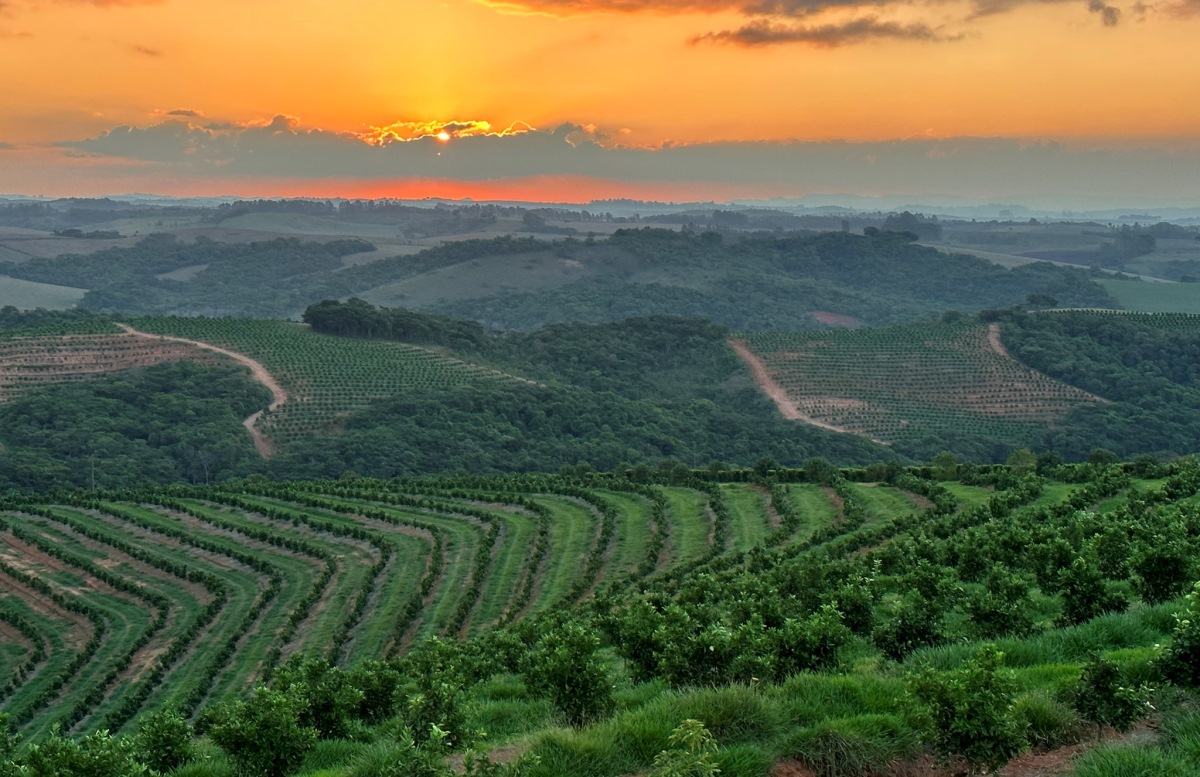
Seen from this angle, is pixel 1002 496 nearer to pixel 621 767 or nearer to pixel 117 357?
pixel 621 767

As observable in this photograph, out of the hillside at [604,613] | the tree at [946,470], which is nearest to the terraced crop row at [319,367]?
the hillside at [604,613]

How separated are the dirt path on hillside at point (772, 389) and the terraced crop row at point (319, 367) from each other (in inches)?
1253

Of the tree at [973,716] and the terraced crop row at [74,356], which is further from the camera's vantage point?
the terraced crop row at [74,356]

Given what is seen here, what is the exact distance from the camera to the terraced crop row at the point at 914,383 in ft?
373

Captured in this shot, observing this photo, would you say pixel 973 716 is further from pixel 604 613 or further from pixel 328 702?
pixel 604 613

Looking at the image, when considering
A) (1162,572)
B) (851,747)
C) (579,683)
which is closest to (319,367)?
(579,683)

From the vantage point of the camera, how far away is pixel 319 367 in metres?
114

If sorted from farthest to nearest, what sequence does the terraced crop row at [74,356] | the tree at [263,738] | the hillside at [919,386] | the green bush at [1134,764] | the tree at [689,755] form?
the hillside at [919,386] < the terraced crop row at [74,356] < the tree at [263,738] < the tree at [689,755] < the green bush at [1134,764]

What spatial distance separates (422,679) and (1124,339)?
144 metres

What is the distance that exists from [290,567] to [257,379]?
6181 centimetres

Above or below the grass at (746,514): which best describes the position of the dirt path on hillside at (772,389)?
below

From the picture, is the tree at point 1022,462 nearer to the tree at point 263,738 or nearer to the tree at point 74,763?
the tree at point 263,738

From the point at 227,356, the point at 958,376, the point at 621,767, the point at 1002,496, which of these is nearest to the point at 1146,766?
the point at 621,767

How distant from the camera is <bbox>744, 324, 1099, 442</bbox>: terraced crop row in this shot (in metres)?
114
